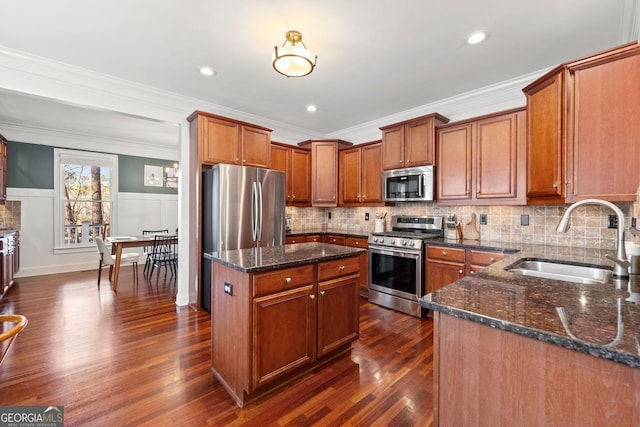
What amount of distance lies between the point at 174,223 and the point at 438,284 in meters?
6.12

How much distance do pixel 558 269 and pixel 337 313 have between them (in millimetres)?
1651

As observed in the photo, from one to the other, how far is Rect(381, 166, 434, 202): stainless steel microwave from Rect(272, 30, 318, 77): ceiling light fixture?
2082mm

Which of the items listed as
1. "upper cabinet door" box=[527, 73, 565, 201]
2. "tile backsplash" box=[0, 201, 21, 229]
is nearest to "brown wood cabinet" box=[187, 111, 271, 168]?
"upper cabinet door" box=[527, 73, 565, 201]

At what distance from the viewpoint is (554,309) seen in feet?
3.21

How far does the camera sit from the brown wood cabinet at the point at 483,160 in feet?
9.80

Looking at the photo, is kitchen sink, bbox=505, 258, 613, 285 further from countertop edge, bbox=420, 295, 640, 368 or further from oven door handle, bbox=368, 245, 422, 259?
oven door handle, bbox=368, 245, 422, 259

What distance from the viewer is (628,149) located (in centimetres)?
188

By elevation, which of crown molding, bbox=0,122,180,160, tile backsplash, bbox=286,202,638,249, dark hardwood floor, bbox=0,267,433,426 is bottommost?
dark hardwood floor, bbox=0,267,433,426

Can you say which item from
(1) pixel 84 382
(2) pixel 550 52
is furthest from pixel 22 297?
(2) pixel 550 52

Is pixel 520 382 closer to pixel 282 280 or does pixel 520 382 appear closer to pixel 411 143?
pixel 282 280

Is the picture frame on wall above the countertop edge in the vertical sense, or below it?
above

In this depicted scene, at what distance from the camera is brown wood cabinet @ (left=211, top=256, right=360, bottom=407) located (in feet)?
5.89

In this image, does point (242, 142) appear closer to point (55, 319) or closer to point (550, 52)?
point (55, 319)

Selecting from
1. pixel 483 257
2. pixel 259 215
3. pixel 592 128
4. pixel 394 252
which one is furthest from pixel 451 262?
pixel 259 215
